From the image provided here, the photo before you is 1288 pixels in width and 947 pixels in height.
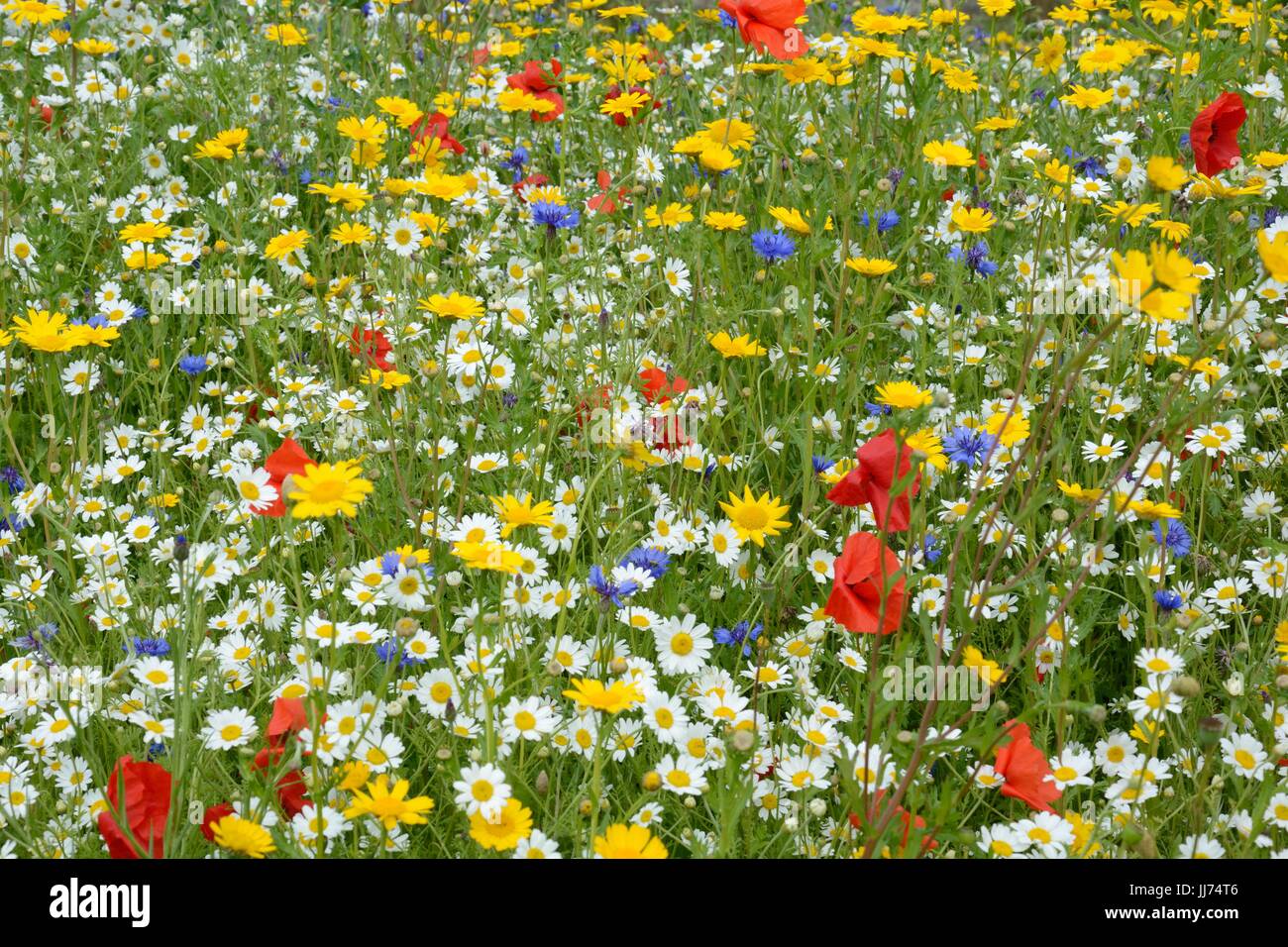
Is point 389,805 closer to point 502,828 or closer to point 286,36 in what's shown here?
point 502,828

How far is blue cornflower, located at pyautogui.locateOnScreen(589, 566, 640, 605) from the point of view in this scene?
6.38 feet

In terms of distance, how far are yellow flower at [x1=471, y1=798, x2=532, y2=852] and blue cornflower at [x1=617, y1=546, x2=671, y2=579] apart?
61 centimetres

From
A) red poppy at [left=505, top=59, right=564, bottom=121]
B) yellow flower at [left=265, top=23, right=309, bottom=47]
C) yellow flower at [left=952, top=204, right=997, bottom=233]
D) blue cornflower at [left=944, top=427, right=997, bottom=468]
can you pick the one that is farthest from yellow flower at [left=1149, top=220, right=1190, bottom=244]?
yellow flower at [left=265, top=23, right=309, bottom=47]

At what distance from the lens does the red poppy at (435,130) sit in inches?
127

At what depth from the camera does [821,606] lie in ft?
7.10

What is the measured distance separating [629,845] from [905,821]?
36 centimetres

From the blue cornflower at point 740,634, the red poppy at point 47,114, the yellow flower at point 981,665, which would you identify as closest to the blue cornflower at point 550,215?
the blue cornflower at point 740,634

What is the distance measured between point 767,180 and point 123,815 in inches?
87.0

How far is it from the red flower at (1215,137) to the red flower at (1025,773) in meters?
1.42

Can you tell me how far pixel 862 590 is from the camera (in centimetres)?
187

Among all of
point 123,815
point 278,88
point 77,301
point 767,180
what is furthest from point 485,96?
point 123,815
